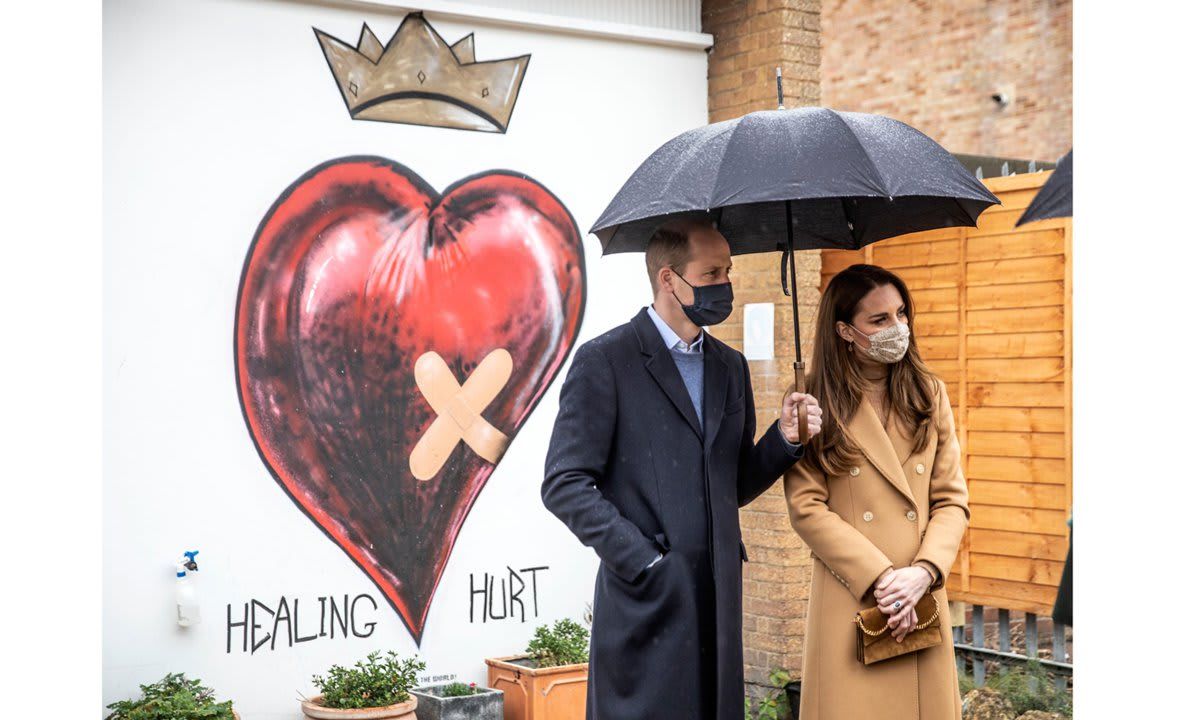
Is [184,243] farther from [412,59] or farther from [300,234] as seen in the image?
[412,59]

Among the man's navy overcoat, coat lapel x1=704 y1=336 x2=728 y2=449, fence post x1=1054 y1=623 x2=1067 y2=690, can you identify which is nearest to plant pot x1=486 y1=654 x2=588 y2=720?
fence post x1=1054 y1=623 x2=1067 y2=690

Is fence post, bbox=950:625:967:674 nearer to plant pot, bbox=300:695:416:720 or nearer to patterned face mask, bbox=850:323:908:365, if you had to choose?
plant pot, bbox=300:695:416:720

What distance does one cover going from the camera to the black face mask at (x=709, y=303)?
3771 millimetres

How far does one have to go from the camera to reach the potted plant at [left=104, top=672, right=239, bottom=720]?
5508 mm

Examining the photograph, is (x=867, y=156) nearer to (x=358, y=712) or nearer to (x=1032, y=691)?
(x=358, y=712)

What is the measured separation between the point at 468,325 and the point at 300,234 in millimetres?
965

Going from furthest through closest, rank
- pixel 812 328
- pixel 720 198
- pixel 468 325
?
pixel 812 328 → pixel 468 325 → pixel 720 198

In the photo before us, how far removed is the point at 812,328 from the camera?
288 inches

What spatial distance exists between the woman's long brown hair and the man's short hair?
528 mm

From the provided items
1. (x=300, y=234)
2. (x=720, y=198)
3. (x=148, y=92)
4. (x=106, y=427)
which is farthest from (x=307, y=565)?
(x=720, y=198)

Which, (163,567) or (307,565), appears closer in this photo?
(163,567)

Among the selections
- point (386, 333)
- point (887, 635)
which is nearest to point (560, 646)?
point (386, 333)

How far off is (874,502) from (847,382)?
1.22 feet

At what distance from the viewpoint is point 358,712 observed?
590cm
